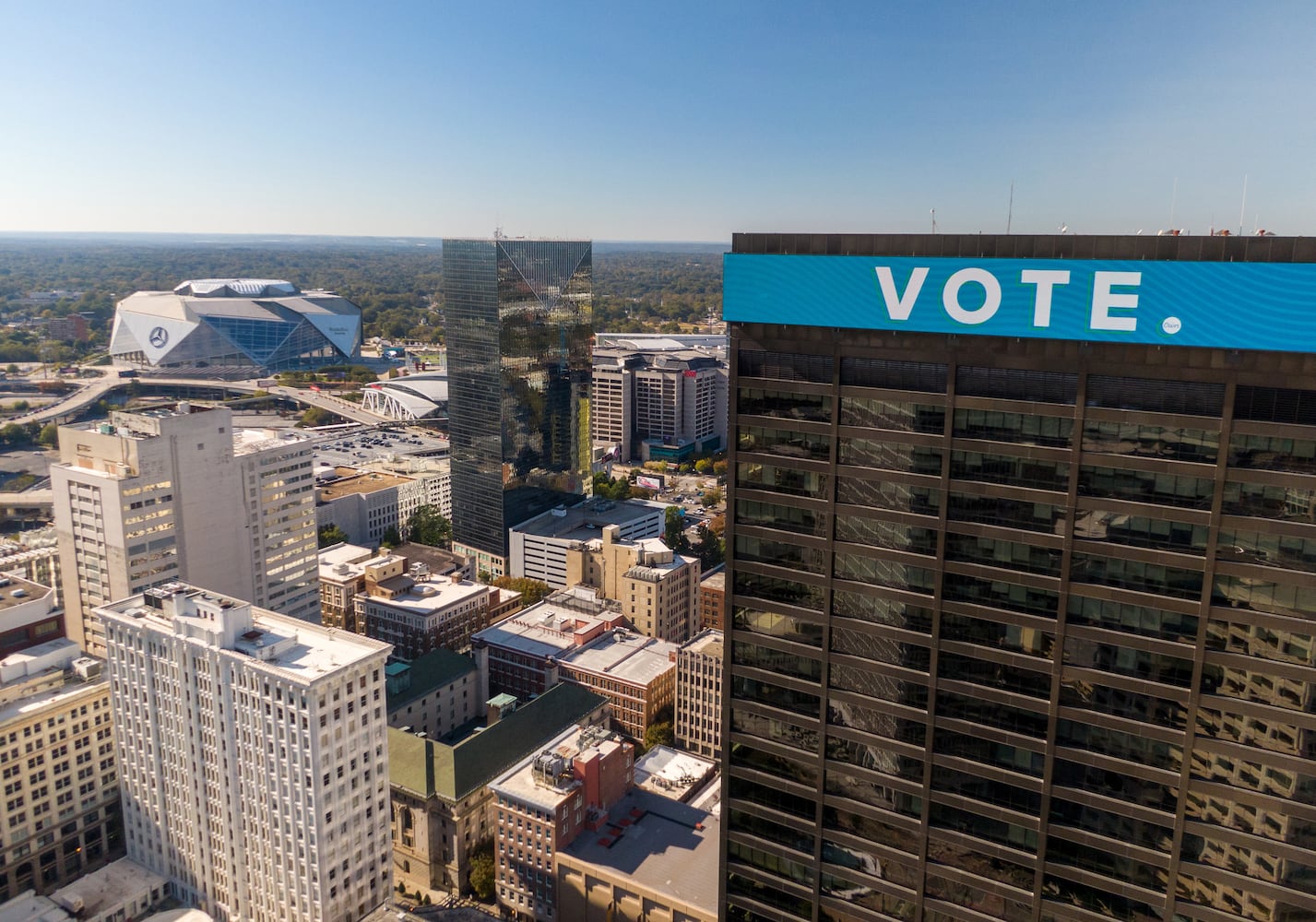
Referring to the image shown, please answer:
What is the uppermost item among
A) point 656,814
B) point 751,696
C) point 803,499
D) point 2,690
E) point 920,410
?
point 920,410

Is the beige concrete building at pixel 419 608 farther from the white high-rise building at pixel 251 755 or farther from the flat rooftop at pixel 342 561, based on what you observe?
the white high-rise building at pixel 251 755

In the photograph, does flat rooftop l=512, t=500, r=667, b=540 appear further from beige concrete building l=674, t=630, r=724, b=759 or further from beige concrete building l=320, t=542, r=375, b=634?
beige concrete building l=674, t=630, r=724, b=759

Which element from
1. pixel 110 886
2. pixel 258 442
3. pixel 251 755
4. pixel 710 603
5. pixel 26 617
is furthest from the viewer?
pixel 710 603

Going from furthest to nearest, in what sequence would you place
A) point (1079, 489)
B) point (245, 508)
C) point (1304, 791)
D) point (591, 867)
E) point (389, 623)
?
1. point (389, 623)
2. point (245, 508)
3. point (591, 867)
4. point (1079, 489)
5. point (1304, 791)

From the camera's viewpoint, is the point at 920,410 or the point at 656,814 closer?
the point at 920,410

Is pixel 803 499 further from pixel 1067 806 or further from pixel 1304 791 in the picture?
pixel 1304 791

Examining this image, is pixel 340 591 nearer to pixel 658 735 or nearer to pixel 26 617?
pixel 26 617

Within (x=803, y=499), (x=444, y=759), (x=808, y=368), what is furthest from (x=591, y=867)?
(x=808, y=368)

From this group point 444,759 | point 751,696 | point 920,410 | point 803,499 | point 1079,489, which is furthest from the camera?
point 444,759

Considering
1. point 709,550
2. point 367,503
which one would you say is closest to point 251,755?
point 367,503
